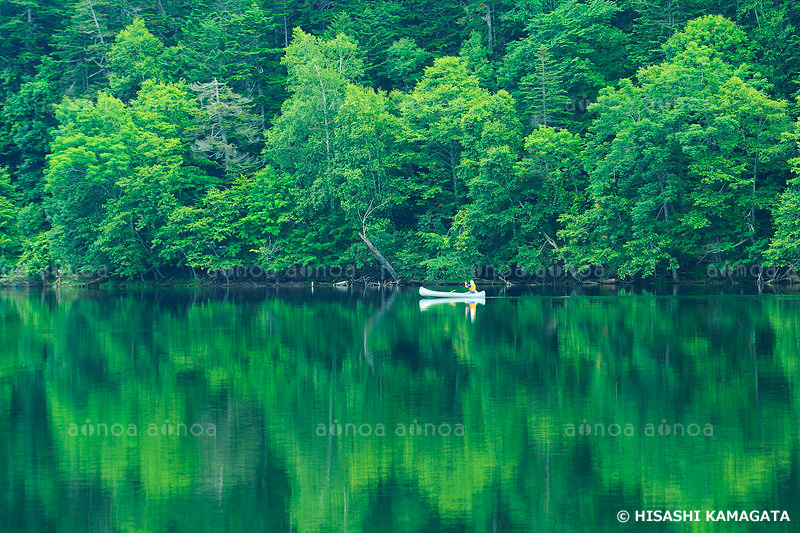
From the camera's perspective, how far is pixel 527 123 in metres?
63.0

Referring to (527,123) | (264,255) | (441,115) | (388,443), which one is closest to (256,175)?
(264,255)

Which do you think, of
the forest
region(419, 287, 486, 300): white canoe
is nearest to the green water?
region(419, 287, 486, 300): white canoe

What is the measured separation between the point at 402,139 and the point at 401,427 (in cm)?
4634

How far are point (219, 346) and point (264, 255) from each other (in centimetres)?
3565

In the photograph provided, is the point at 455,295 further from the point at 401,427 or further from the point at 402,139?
the point at 401,427

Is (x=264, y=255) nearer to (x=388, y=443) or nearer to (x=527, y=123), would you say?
(x=527, y=123)

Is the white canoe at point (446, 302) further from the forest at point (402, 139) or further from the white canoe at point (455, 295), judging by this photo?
the forest at point (402, 139)

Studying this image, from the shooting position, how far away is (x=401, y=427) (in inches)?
691

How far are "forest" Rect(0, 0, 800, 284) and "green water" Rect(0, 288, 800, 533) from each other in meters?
21.5

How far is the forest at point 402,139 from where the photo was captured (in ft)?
177

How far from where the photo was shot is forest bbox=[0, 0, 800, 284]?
53875 millimetres

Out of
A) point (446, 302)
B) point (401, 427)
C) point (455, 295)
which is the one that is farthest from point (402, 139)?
point (401, 427)

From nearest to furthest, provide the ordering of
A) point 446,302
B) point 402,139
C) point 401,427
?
point 401,427 → point 446,302 → point 402,139

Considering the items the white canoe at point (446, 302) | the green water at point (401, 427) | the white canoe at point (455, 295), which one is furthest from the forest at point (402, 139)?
the green water at point (401, 427)
